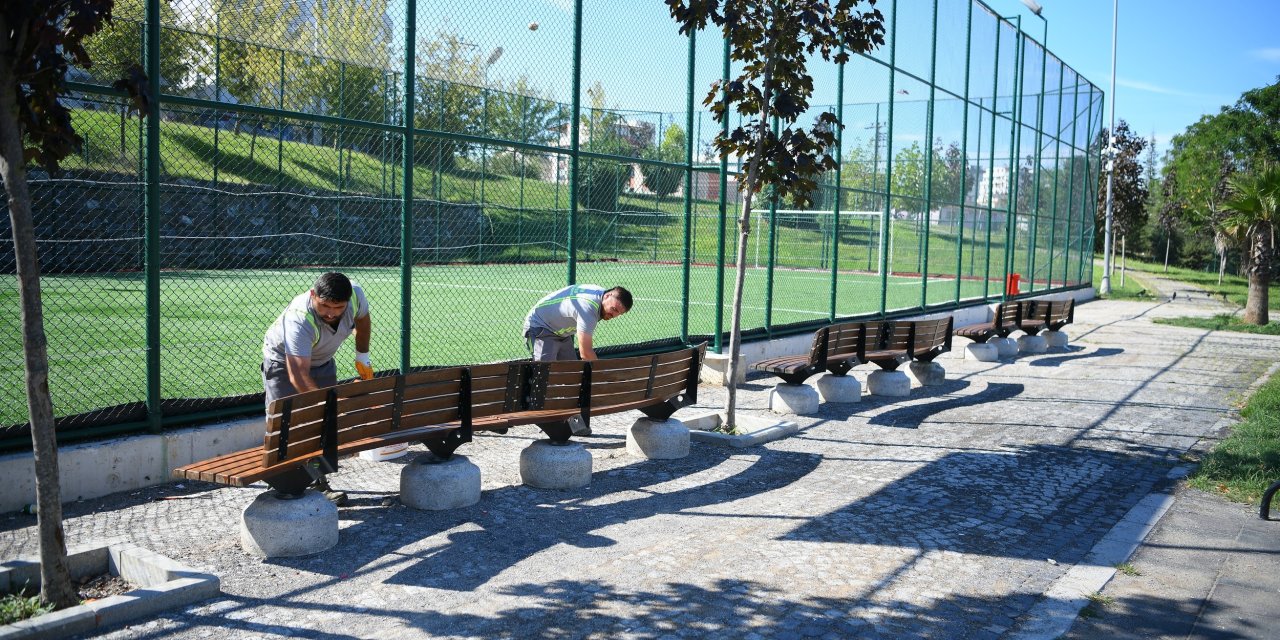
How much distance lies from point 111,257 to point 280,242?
10.5ft

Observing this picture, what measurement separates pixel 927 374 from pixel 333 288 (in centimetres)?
796

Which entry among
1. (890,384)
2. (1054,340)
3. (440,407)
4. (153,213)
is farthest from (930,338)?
(153,213)

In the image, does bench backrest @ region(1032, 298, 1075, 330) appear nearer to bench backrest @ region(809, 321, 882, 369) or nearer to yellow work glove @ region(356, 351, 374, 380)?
bench backrest @ region(809, 321, 882, 369)

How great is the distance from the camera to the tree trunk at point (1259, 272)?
20281 mm

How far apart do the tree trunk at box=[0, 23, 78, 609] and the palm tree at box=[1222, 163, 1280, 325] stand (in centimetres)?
A: 2187

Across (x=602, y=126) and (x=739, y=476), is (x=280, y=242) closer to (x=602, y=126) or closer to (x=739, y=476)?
(x=602, y=126)

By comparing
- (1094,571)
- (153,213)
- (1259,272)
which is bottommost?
(1094,571)

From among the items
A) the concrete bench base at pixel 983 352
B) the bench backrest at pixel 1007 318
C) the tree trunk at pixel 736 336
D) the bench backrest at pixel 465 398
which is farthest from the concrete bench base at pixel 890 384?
the bench backrest at pixel 1007 318

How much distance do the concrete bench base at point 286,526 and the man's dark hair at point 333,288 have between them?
1.04 m

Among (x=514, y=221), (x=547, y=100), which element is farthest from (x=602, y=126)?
(x=514, y=221)

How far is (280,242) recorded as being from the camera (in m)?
20.6

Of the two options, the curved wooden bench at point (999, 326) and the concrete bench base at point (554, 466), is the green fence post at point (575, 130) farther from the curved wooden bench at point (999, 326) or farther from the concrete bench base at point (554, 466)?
the curved wooden bench at point (999, 326)

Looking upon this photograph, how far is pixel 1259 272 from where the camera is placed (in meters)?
20.5

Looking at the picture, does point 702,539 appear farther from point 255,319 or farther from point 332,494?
point 255,319
